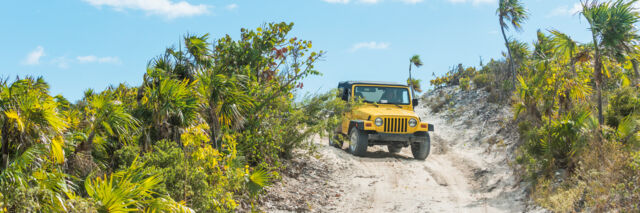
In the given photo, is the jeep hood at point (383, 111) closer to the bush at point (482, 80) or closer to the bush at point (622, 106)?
the bush at point (622, 106)

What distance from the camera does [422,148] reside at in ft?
43.4

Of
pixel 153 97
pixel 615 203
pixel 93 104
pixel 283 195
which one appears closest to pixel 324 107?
pixel 283 195

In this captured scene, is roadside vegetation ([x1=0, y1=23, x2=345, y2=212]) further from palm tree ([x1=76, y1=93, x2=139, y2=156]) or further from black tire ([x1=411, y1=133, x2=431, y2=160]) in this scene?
black tire ([x1=411, y1=133, x2=431, y2=160])

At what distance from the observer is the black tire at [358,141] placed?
12.6 meters

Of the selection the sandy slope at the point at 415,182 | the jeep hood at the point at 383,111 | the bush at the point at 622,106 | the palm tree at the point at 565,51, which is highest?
the palm tree at the point at 565,51

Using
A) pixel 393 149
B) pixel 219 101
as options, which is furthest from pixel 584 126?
pixel 219 101

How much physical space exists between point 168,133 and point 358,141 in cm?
541

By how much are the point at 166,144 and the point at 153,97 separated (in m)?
0.82

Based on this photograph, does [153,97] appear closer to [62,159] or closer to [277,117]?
[62,159]

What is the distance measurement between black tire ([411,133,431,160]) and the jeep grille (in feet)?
1.96

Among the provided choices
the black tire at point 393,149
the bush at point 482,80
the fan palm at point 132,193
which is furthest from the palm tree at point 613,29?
the bush at point 482,80

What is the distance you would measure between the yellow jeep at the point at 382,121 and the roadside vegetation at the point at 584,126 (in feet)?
8.15

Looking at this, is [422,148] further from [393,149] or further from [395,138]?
[393,149]

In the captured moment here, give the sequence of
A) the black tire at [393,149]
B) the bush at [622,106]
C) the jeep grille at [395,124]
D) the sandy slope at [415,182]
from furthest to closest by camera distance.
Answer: the black tire at [393,149] → the jeep grille at [395,124] → the bush at [622,106] → the sandy slope at [415,182]
